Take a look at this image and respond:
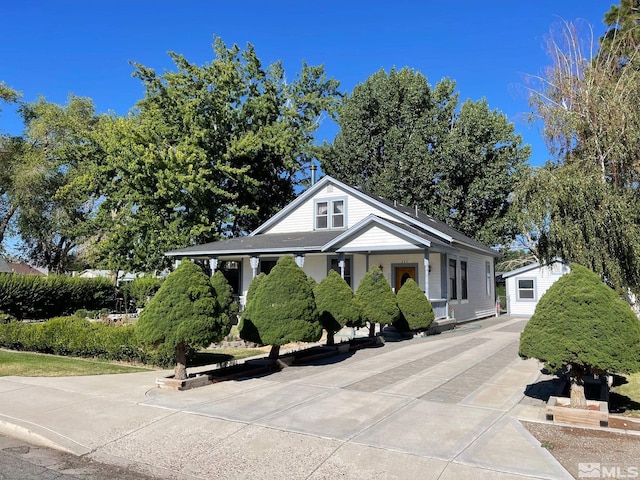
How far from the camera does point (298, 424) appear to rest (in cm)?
597

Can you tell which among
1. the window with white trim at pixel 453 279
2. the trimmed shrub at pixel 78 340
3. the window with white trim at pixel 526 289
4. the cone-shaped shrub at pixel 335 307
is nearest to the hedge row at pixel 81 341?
the trimmed shrub at pixel 78 340

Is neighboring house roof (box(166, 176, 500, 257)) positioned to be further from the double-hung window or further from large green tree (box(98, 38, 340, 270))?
large green tree (box(98, 38, 340, 270))

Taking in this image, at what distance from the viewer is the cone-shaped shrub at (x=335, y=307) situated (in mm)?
12477

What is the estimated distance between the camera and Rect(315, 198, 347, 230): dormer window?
888 inches

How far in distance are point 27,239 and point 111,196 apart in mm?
17413

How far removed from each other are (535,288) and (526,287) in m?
0.53

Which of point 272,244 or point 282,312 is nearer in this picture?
point 282,312

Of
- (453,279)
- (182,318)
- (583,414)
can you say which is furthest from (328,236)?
(583,414)

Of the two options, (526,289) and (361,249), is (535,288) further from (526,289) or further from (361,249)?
(361,249)

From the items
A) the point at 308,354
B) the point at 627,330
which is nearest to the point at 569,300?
the point at 627,330

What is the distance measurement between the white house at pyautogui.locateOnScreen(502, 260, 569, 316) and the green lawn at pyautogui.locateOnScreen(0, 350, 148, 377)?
72.5ft

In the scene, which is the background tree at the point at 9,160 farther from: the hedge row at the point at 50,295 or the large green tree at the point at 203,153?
the hedge row at the point at 50,295

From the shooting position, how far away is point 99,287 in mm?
25453

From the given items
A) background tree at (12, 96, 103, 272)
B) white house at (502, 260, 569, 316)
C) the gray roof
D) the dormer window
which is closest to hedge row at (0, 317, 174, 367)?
the gray roof
